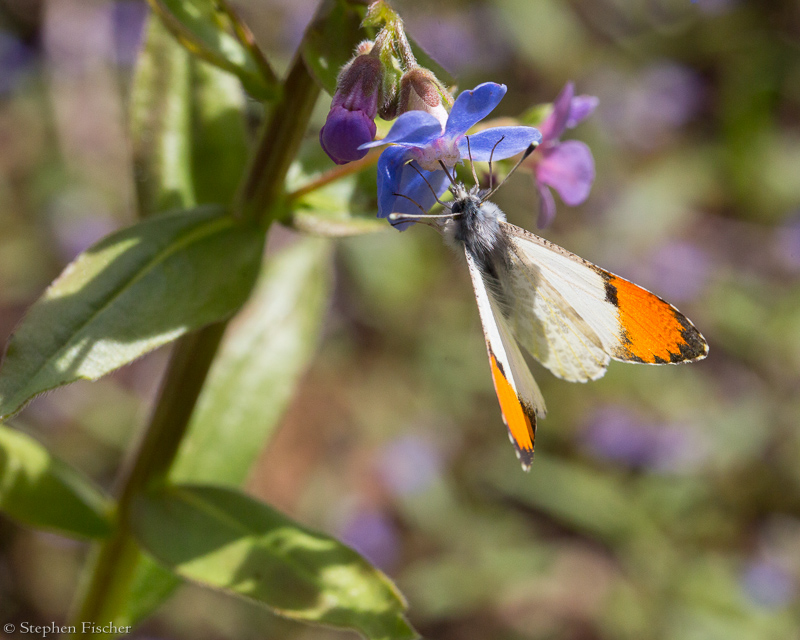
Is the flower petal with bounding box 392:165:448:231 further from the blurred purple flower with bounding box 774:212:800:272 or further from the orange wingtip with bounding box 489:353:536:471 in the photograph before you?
the blurred purple flower with bounding box 774:212:800:272

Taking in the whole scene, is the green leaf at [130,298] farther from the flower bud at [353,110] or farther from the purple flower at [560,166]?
the purple flower at [560,166]

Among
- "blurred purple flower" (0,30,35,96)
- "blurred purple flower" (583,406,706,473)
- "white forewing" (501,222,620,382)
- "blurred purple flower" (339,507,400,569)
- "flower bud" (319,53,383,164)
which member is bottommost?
"blurred purple flower" (339,507,400,569)

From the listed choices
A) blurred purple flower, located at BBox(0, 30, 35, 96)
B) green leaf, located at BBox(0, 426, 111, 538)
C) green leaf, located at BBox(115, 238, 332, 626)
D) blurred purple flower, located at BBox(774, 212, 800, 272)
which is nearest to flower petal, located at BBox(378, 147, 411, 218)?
green leaf, located at BBox(0, 426, 111, 538)

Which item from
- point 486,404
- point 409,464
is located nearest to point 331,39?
point 409,464

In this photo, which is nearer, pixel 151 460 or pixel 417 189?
pixel 417 189

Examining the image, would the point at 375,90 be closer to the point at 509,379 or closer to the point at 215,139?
the point at 509,379

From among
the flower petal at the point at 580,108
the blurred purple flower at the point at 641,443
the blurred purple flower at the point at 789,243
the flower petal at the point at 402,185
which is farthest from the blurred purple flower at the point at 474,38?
the flower petal at the point at 402,185
